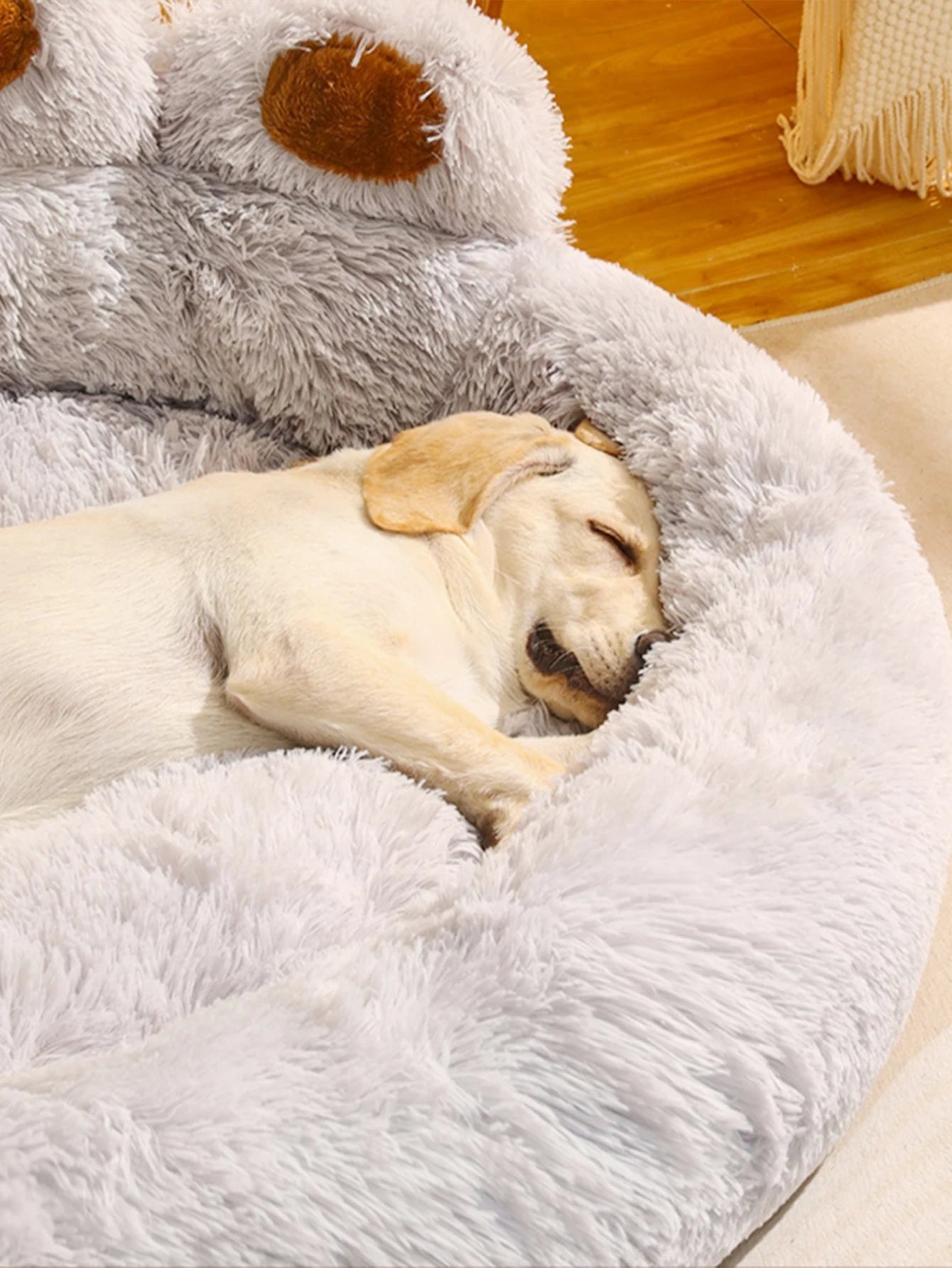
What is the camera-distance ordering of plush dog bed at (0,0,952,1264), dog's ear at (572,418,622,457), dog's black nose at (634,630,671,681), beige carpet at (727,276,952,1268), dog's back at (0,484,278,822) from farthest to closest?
dog's ear at (572,418,622,457)
dog's black nose at (634,630,671,681)
dog's back at (0,484,278,822)
beige carpet at (727,276,952,1268)
plush dog bed at (0,0,952,1264)

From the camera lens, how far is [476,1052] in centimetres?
94

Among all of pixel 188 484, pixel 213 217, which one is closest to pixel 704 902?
pixel 188 484

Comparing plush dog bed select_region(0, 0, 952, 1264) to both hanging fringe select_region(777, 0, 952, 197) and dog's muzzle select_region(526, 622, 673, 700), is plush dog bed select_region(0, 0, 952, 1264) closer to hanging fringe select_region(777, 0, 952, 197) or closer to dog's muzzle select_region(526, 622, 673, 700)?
dog's muzzle select_region(526, 622, 673, 700)

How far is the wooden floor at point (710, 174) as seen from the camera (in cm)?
259

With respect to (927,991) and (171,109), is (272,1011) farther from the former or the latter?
(171,109)

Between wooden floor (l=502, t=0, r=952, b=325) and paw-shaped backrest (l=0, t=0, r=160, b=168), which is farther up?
paw-shaped backrest (l=0, t=0, r=160, b=168)

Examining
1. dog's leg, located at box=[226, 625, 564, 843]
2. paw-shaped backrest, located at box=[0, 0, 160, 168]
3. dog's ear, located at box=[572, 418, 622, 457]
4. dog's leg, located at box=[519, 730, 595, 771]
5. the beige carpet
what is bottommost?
the beige carpet

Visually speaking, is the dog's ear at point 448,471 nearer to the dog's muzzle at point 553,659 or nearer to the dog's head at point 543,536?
the dog's head at point 543,536

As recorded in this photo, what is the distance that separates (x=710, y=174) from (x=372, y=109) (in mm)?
1386

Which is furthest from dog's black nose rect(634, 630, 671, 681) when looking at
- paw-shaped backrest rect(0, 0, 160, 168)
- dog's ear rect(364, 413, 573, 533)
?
paw-shaped backrest rect(0, 0, 160, 168)

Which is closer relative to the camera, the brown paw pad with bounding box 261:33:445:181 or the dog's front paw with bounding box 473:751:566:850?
the dog's front paw with bounding box 473:751:566:850

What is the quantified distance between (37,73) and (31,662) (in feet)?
2.89

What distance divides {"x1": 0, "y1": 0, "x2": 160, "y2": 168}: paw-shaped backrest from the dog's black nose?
1003 mm

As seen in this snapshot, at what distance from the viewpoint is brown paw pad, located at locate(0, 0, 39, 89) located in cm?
169
